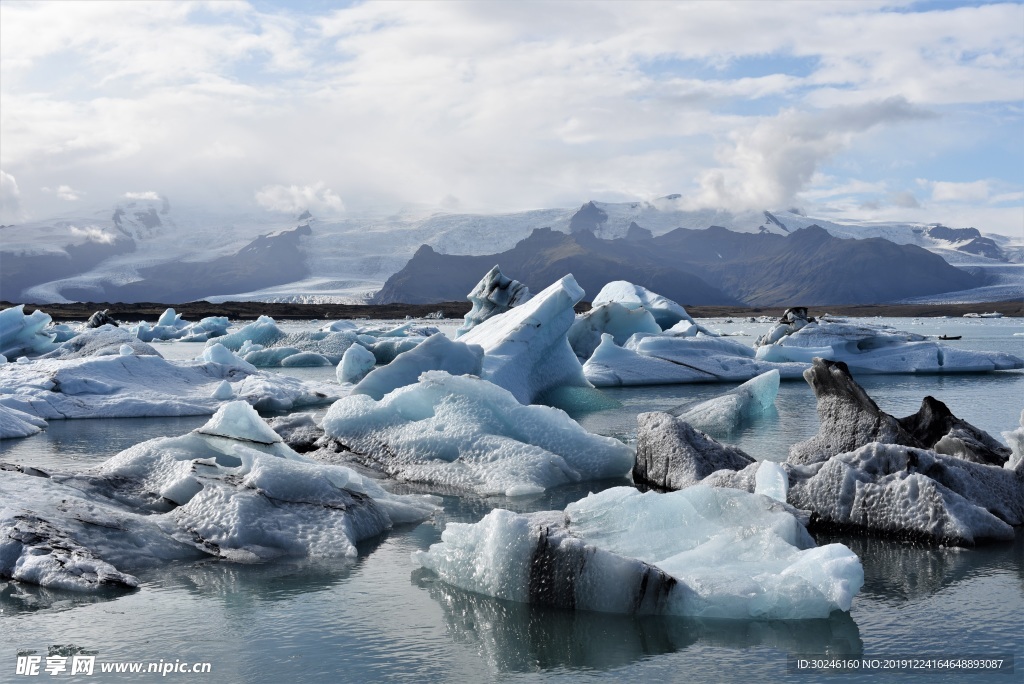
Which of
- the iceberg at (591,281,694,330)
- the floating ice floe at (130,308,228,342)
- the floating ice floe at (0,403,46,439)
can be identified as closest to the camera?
the floating ice floe at (0,403,46,439)

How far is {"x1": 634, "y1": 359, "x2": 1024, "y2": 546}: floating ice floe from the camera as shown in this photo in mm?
4652

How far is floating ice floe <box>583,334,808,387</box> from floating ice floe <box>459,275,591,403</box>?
60.9 inches

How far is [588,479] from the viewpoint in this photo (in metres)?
6.37

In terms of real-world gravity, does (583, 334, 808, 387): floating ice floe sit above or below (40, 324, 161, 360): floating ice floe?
below

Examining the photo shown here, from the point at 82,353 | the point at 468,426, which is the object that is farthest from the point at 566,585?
the point at 82,353

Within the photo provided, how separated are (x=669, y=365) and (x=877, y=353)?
478 centimetres

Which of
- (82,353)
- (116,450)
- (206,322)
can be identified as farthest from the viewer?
(206,322)

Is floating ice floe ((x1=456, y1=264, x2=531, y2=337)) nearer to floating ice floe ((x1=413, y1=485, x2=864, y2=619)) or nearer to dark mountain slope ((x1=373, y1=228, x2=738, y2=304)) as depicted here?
floating ice floe ((x1=413, y1=485, x2=864, y2=619))

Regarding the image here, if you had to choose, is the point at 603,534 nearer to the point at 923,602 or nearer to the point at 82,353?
the point at 923,602

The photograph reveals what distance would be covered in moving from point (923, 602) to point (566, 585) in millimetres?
1434

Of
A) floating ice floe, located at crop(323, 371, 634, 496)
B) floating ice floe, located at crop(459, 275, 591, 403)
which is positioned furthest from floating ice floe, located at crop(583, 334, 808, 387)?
floating ice floe, located at crop(323, 371, 634, 496)

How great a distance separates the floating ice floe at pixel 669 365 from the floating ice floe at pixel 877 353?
1.56 m

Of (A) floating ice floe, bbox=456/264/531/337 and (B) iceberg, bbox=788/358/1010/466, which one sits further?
(A) floating ice floe, bbox=456/264/531/337

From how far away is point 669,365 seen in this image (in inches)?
571
